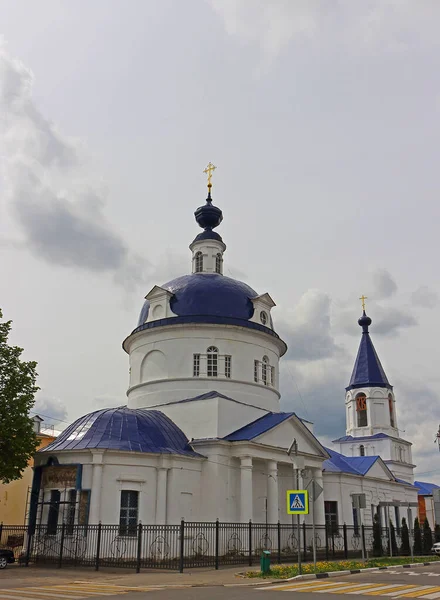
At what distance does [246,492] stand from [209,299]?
394 inches

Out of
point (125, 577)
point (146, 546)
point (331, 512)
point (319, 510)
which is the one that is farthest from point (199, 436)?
point (331, 512)

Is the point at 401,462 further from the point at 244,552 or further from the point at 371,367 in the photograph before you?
the point at 244,552

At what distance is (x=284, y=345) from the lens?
113 ft

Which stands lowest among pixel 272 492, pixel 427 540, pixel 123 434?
pixel 427 540

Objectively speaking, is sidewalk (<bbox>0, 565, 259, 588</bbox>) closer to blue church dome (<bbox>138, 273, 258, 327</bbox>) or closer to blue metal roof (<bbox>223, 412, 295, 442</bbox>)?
blue metal roof (<bbox>223, 412, 295, 442</bbox>)

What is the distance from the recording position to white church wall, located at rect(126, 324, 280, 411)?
3022cm

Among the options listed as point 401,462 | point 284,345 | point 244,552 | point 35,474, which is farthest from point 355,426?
point 35,474

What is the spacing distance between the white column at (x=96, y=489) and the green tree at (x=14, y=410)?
2605 millimetres

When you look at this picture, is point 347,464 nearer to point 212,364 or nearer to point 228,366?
point 228,366

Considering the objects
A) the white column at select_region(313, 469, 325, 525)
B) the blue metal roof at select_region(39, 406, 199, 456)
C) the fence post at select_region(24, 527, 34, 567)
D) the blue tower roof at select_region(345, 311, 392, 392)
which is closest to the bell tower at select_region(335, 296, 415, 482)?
the blue tower roof at select_region(345, 311, 392, 392)

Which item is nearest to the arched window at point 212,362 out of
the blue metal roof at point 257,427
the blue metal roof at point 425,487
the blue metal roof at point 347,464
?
the blue metal roof at point 257,427

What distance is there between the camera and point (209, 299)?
3164 cm

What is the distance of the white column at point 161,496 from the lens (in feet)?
80.7

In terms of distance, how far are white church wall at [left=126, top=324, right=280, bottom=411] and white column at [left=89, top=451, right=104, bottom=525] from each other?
6900 mm
